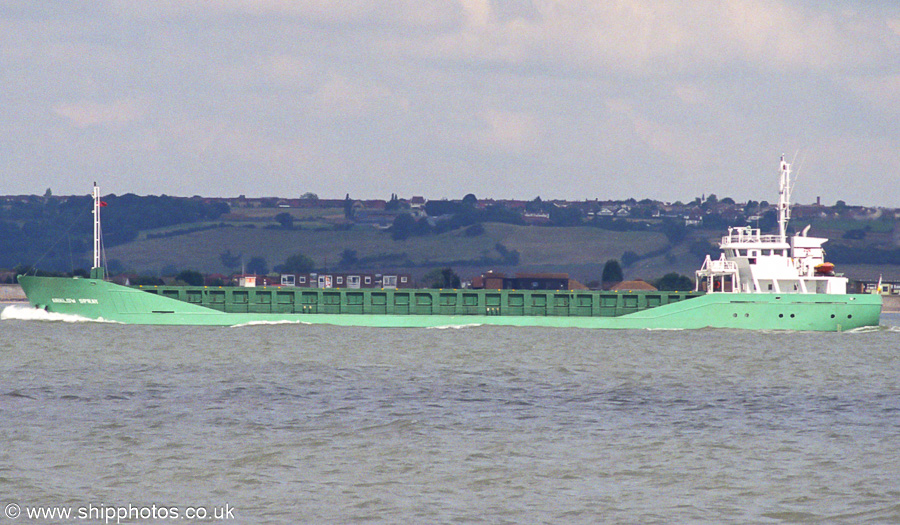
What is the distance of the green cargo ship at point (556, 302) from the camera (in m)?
53.7

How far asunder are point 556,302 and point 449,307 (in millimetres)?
6067

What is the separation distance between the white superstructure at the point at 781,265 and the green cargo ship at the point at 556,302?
0.17 ft

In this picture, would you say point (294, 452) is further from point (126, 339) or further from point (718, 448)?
point (126, 339)

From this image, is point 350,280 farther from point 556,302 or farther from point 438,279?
point 556,302

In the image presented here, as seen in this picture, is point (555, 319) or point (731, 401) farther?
point (555, 319)

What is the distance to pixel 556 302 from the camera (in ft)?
196

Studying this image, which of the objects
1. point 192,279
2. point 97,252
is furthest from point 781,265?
point 192,279

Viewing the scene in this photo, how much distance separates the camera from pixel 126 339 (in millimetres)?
46375

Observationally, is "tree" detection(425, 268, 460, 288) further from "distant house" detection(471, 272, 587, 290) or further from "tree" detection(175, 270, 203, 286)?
"tree" detection(175, 270, 203, 286)

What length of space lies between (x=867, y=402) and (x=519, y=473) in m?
14.2

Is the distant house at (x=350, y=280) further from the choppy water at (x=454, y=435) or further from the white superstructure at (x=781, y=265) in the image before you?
the choppy water at (x=454, y=435)

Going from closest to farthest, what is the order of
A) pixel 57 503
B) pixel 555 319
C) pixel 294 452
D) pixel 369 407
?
pixel 57 503
pixel 294 452
pixel 369 407
pixel 555 319

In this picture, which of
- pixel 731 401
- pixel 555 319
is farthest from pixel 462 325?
pixel 731 401

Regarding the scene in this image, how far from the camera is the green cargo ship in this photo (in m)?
53.7
